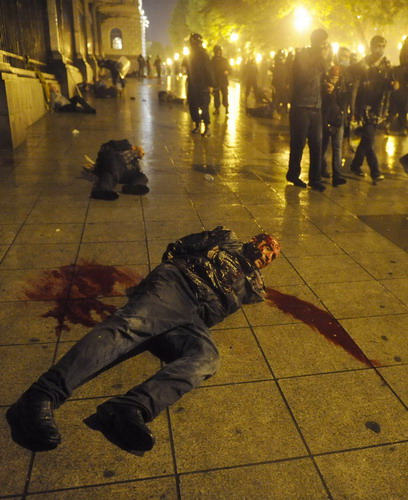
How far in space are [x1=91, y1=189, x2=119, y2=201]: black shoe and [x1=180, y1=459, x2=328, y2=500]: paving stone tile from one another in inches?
180

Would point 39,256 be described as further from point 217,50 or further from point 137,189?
point 217,50

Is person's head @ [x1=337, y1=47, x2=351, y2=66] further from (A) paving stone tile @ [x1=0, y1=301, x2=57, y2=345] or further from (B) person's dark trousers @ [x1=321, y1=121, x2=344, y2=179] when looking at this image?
(A) paving stone tile @ [x1=0, y1=301, x2=57, y2=345]

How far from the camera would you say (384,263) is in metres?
4.79

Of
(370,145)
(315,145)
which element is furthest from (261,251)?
(370,145)

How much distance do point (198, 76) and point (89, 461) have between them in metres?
10.5

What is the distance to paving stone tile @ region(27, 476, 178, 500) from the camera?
2133 millimetres

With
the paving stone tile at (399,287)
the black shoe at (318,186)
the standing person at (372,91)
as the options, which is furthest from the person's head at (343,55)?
the paving stone tile at (399,287)

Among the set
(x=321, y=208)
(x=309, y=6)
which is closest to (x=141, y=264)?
(x=321, y=208)

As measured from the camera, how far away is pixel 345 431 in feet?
8.52

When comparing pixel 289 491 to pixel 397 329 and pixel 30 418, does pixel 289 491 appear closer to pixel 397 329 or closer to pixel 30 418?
pixel 30 418

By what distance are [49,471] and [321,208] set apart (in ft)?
16.9

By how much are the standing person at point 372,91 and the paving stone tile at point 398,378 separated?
5.54 metres

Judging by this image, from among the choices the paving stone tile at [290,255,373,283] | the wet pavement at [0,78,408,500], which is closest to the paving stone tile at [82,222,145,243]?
the wet pavement at [0,78,408,500]

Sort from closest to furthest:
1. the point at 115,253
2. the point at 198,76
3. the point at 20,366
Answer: the point at 20,366 < the point at 115,253 < the point at 198,76
